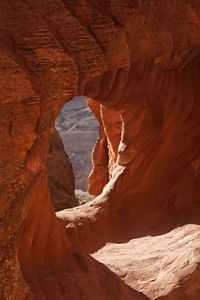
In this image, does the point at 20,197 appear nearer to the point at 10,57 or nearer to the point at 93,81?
the point at 10,57

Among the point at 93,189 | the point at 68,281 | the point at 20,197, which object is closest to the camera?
the point at 20,197

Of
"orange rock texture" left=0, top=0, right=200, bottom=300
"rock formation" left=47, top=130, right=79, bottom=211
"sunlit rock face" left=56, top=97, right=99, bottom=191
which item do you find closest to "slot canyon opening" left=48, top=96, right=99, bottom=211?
"sunlit rock face" left=56, top=97, right=99, bottom=191

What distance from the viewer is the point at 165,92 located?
16.4ft

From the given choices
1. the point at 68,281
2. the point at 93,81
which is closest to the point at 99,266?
the point at 68,281

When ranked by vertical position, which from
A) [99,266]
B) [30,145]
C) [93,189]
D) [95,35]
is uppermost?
[95,35]

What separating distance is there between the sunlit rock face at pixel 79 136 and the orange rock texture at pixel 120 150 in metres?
15.6

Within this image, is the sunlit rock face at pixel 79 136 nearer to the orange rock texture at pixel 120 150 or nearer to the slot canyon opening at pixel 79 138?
the slot canyon opening at pixel 79 138

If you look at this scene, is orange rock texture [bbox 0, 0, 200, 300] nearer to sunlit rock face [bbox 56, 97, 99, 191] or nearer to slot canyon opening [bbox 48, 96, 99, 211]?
slot canyon opening [bbox 48, 96, 99, 211]

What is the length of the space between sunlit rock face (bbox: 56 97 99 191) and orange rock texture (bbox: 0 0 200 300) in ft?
51.2

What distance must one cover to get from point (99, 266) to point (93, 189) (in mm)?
4508

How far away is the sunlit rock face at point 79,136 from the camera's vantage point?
21609 mm

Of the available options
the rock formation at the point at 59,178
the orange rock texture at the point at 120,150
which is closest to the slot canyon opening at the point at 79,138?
the rock formation at the point at 59,178

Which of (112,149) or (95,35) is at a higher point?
(95,35)

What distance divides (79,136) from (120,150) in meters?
18.7
